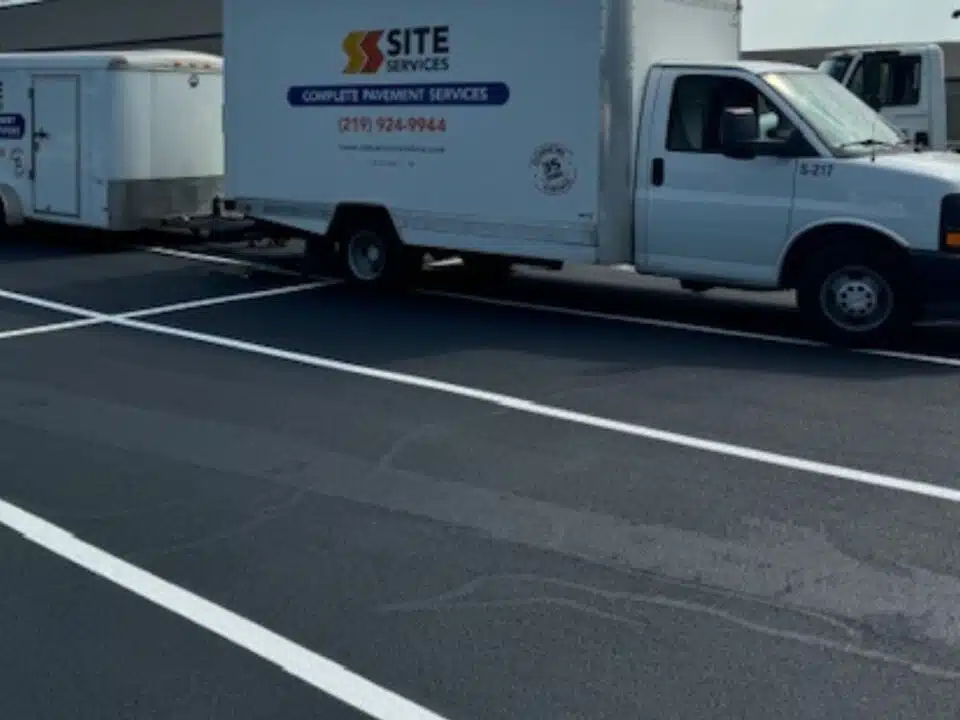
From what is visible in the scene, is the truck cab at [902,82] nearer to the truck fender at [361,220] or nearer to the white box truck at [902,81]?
the white box truck at [902,81]

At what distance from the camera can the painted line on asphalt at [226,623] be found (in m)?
4.72

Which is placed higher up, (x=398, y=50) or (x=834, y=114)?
(x=398, y=50)

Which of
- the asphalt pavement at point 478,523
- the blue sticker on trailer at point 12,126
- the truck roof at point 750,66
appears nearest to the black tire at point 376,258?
the asphalt pavement at point 478,523

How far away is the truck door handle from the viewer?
11.8 m

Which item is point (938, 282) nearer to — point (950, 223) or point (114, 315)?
point (950, 223)

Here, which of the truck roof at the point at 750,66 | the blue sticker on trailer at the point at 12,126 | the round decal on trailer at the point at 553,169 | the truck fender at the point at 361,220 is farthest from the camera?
the blue sticker on trailer at the point at 12,126

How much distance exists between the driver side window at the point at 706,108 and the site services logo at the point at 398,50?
2.33 meters

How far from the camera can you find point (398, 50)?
13297 millimetres

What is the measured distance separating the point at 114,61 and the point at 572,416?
1038 cm

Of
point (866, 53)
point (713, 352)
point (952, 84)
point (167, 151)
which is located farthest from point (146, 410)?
point (952, 84)

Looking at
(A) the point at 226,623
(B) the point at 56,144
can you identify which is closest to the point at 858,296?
(A) the point at 226,623

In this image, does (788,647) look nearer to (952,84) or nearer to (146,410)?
(146,410)

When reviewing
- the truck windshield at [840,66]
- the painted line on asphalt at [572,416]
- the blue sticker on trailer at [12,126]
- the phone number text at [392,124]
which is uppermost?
the truck windshield at [840,66]

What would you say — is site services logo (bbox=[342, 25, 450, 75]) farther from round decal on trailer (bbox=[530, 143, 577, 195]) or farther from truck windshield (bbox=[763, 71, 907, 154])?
truck windshield (bbox=[763, 71, 907, 154])
